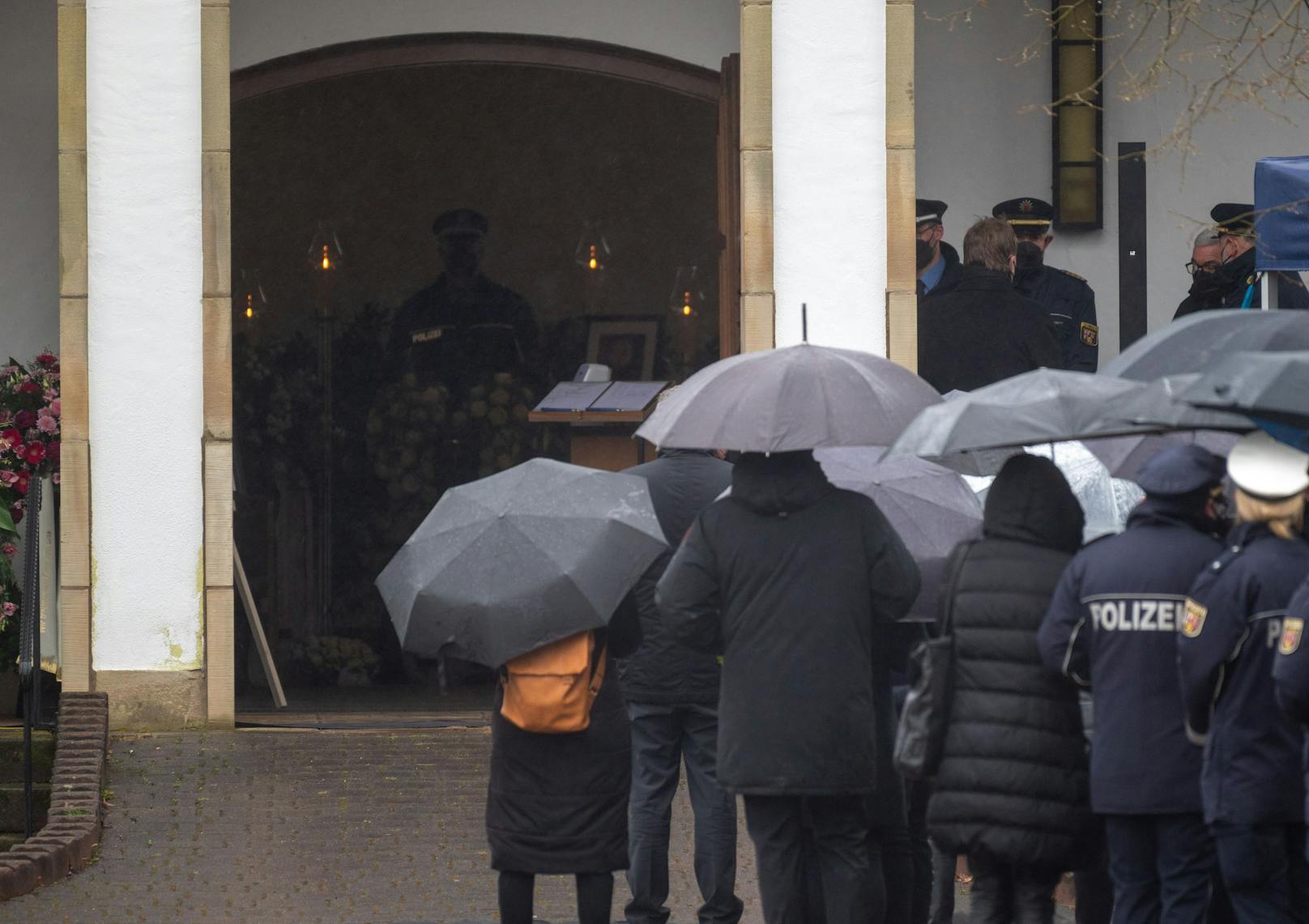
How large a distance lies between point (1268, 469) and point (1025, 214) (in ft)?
19.4

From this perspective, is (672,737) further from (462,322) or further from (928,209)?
(462,322)

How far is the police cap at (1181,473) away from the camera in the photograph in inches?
195

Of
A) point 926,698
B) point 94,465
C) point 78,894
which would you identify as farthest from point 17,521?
point 926,698

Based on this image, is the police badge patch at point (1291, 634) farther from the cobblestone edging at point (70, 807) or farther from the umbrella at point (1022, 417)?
the cobblestone edging at point (70, 807)

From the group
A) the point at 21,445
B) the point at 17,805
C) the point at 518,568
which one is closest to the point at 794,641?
the point at 518,568

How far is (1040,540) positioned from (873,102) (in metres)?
4.82

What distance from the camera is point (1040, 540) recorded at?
17.0ft

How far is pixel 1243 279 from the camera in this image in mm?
9156

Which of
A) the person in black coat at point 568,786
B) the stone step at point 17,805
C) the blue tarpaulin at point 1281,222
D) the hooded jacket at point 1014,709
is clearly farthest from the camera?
the stone step at point 17,805

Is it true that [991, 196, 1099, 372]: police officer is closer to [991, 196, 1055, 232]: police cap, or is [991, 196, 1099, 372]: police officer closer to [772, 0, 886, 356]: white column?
[991, 196, 1055, 232]: police cap

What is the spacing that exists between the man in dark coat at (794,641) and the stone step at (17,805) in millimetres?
4206

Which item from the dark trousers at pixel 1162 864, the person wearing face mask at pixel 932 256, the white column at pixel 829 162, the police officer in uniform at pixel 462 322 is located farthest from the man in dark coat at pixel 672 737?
the police officer in uniform at pixel 462 322

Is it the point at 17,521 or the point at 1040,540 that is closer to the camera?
the point at 1040,540

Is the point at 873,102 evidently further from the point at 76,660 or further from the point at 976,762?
the point at 976,762
